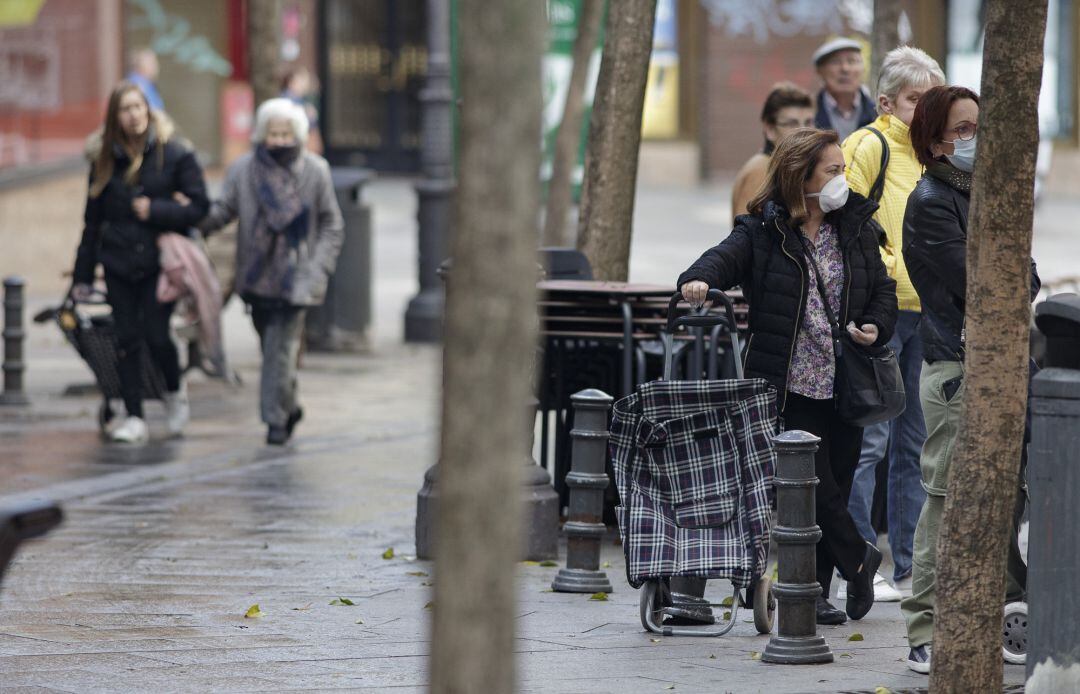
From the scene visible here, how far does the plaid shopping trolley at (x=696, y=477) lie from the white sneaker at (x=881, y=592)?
0.98 m

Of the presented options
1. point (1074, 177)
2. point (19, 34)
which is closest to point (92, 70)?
point (19, 34)

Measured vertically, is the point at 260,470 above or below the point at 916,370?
below

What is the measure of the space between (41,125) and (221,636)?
14887 millimetres

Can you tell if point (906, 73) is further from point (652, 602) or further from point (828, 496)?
point (652, 602)

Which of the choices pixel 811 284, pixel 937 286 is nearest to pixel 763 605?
pixel 811 284

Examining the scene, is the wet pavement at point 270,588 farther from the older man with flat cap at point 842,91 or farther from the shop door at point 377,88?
the shop door at point 377,88

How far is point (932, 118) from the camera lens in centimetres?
618

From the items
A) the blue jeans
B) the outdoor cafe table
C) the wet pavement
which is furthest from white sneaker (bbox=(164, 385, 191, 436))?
the blue jeans

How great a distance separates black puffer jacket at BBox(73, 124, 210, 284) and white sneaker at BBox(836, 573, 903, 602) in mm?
4627

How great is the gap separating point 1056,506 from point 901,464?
78.0 inches

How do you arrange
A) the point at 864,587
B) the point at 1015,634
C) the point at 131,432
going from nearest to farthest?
the point at 1015,634
the point at 864,587
the point at 131,432

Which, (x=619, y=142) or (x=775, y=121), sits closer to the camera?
(x=775, y=121)

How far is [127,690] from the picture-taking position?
5617 mm

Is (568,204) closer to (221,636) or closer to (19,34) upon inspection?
(221,636)
